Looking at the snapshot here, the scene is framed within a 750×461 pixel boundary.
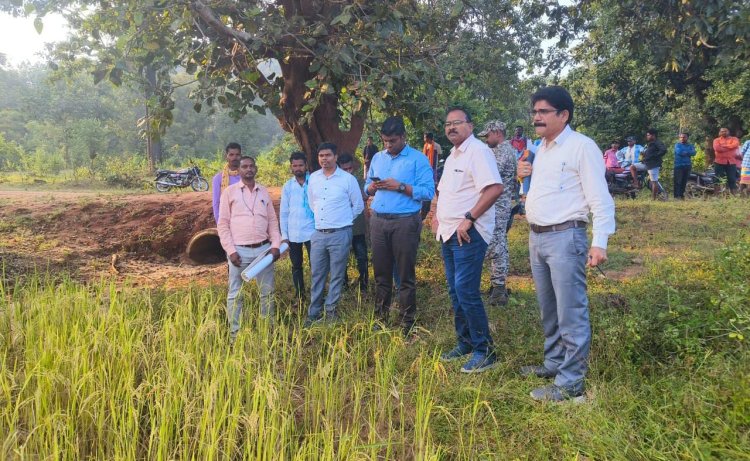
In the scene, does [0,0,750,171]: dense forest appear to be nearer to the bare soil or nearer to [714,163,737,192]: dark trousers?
the bare soil

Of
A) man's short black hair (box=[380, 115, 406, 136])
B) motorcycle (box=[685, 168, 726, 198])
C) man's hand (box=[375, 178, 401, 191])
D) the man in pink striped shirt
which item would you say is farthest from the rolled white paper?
motorcycle (box=[685, 168, 726, 198])

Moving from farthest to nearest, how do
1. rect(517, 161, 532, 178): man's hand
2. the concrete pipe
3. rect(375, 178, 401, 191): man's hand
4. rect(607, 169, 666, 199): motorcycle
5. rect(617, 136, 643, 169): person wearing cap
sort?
rect(617, 136, 643, 169): person wearing cap → rect(607, 169, 666, 199): motorcycle → the concrete pipe → rect(375, 178, 401, 191): man's hand → rect(517, 161, 532, 178): man's hand

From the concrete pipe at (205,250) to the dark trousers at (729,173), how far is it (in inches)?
401

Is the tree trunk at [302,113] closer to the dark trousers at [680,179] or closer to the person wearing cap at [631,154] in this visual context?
the dark trousers at [680,179]

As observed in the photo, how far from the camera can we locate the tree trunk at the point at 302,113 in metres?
5.30

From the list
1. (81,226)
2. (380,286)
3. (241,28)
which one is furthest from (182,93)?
(380,286)

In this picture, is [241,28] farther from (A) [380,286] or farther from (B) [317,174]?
(A) [380,286]

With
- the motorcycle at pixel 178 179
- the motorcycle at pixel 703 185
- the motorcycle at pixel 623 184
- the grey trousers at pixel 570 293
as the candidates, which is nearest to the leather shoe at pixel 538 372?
the grey trousers at pixel 570 293

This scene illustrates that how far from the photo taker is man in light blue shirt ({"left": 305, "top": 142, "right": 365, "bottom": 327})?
3.93m

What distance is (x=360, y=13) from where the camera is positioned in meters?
4.64

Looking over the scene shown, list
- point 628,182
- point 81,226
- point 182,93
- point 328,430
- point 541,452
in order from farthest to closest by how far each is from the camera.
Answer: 1. point 182,93
2. point 628,182
3. point 81,226
4. point 541,452
5. point 328,430

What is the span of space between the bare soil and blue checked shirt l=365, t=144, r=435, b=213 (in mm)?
2759

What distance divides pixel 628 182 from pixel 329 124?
8684 millimetres

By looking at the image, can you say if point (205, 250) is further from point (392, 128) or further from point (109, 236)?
point (392, 128)
